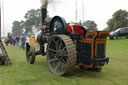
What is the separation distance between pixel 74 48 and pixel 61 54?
1.58 feet

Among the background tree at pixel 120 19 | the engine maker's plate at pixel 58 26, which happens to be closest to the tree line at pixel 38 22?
the background tree at pixel 120 19

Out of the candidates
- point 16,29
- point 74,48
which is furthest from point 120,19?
point 16,29

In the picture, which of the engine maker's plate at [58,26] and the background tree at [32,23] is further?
the background tree at [32,23]

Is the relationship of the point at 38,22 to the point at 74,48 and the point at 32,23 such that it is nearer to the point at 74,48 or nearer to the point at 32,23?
the point at 32,23

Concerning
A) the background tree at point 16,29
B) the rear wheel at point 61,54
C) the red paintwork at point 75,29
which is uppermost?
the background tree at point 16,29

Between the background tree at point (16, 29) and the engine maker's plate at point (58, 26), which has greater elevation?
the background tree at point (16, 29)

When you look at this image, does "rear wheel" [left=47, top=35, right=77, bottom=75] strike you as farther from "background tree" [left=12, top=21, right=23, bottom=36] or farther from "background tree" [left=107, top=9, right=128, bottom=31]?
"background tree" [left=12, top=21, right=23, bottom=36]

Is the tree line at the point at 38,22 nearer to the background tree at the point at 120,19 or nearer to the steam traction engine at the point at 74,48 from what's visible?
the background tree at the point at 120,19

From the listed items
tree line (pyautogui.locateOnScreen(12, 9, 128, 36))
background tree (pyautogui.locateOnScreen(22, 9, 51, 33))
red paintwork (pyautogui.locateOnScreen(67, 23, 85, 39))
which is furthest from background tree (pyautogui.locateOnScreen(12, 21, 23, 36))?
red paintwork (pyautogui.locateOnScreen(67, 23, 85, 39))

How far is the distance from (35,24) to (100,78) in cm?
5522

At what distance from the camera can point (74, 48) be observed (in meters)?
3.77

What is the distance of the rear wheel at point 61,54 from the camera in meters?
3.72

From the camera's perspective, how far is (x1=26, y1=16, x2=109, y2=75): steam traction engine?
3.77m

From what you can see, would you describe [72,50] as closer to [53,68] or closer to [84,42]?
[84,42]
